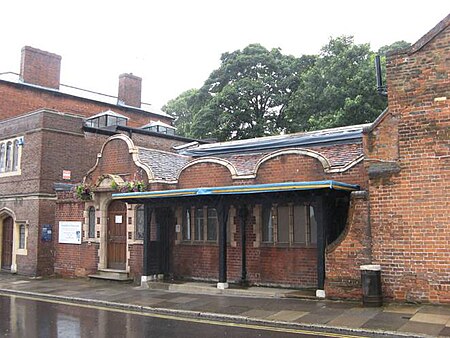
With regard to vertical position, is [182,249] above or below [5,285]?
above

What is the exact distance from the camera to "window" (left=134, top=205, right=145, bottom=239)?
16.8m

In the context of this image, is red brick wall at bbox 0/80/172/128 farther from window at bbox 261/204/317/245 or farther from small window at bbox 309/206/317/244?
small window at bbox 309/206/317/244

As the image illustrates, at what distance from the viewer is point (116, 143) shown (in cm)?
1834

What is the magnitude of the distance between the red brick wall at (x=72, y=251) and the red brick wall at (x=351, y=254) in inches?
389

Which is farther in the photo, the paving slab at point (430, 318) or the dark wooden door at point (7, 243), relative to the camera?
the dark wooden door at point (7, 243)

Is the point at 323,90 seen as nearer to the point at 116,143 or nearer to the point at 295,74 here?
the point at 295,74

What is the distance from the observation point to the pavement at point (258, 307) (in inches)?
353

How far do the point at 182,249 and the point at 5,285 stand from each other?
272 inches

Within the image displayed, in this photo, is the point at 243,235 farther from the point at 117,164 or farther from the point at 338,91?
the point at 338,91

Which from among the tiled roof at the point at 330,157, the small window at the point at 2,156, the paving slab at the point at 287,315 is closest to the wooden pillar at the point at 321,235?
the tiled roof at the point at 330,157

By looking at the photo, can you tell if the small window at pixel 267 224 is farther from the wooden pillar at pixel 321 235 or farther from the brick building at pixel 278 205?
the wooden pillar at pixel 321 235

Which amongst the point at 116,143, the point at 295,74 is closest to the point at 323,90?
the point at 295,74

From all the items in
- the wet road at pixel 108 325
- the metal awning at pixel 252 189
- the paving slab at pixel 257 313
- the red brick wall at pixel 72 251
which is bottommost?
the wet road at pixel 108 325

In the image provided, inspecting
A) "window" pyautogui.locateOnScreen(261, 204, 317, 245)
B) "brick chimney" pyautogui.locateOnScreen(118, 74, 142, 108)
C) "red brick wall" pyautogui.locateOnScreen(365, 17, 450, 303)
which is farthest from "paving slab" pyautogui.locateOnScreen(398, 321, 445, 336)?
"brick chimney" pyautogui.locateOnScreen(118, 74, 142, 108)
